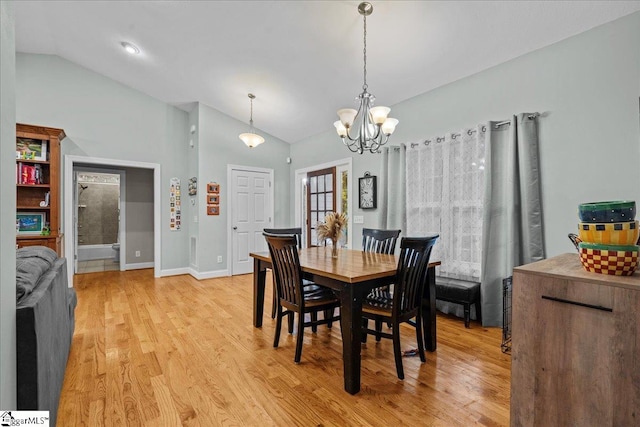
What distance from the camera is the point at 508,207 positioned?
2896 millimetres

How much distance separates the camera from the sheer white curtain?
3.22m

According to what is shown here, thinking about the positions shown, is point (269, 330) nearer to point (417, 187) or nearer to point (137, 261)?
point (417, 187)

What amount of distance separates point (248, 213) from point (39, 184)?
3.03m

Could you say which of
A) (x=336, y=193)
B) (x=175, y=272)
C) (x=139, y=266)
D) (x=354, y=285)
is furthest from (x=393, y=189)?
(x=139, y=266)

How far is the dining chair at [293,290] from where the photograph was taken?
229cm

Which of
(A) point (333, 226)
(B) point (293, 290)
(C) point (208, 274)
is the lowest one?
(C) point (208, 274)

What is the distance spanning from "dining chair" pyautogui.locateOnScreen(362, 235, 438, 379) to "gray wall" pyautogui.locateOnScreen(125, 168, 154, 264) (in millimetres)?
5811

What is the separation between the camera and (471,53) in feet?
9.72

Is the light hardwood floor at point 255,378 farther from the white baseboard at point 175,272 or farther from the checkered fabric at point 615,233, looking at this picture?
the white baseboard at point 175,272

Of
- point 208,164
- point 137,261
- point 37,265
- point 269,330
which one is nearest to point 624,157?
point 269,330

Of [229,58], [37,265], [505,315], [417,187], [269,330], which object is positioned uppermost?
[229,58]

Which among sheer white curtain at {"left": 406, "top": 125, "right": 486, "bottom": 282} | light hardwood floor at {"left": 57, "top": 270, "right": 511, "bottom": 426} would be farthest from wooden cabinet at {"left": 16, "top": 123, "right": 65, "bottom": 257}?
sheer white curtain at {"left": 406, "top": 125, "right": 486, "bottom": 282}

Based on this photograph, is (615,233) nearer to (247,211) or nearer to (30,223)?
(247,211)

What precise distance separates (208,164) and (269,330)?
11.3 ft
